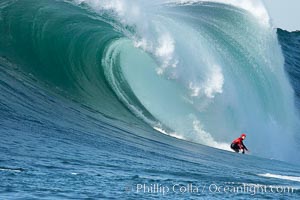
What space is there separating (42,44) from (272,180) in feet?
32.6

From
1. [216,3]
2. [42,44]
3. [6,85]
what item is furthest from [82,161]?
[216,3]

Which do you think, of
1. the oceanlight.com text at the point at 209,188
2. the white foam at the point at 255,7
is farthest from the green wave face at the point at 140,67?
the oceanlight.com text at the point at 209,188

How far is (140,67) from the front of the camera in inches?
931

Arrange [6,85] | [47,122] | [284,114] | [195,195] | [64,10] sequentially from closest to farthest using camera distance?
[195,195]
[47,122]
[6,85]
[64,10]
[284,114]

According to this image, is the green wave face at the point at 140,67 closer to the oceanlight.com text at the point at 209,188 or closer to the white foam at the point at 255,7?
the white foam at the point at 255,7

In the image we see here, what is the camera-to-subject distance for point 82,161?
472 inches

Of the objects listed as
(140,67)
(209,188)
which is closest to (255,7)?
(140,67)

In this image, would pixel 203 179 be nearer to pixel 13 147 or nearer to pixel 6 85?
pixel 13 147

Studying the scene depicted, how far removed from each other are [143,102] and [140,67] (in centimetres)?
173

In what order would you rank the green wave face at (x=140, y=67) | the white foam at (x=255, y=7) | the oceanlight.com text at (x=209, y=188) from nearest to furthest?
the oceanlight.com text at (x=209, y=188) → the green wave face at (x=140, y=67) → the white foam at (x=255, y=7)

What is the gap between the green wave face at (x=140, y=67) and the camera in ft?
67.6

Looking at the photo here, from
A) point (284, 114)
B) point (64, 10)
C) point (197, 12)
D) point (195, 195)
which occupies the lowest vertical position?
point (195, 195)

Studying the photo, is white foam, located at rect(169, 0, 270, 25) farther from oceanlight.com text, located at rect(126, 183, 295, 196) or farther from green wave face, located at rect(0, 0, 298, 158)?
oceanlight.com text, located at rect(126, 183, 295, 196)

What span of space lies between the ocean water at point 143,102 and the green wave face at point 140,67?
0.15 ft
